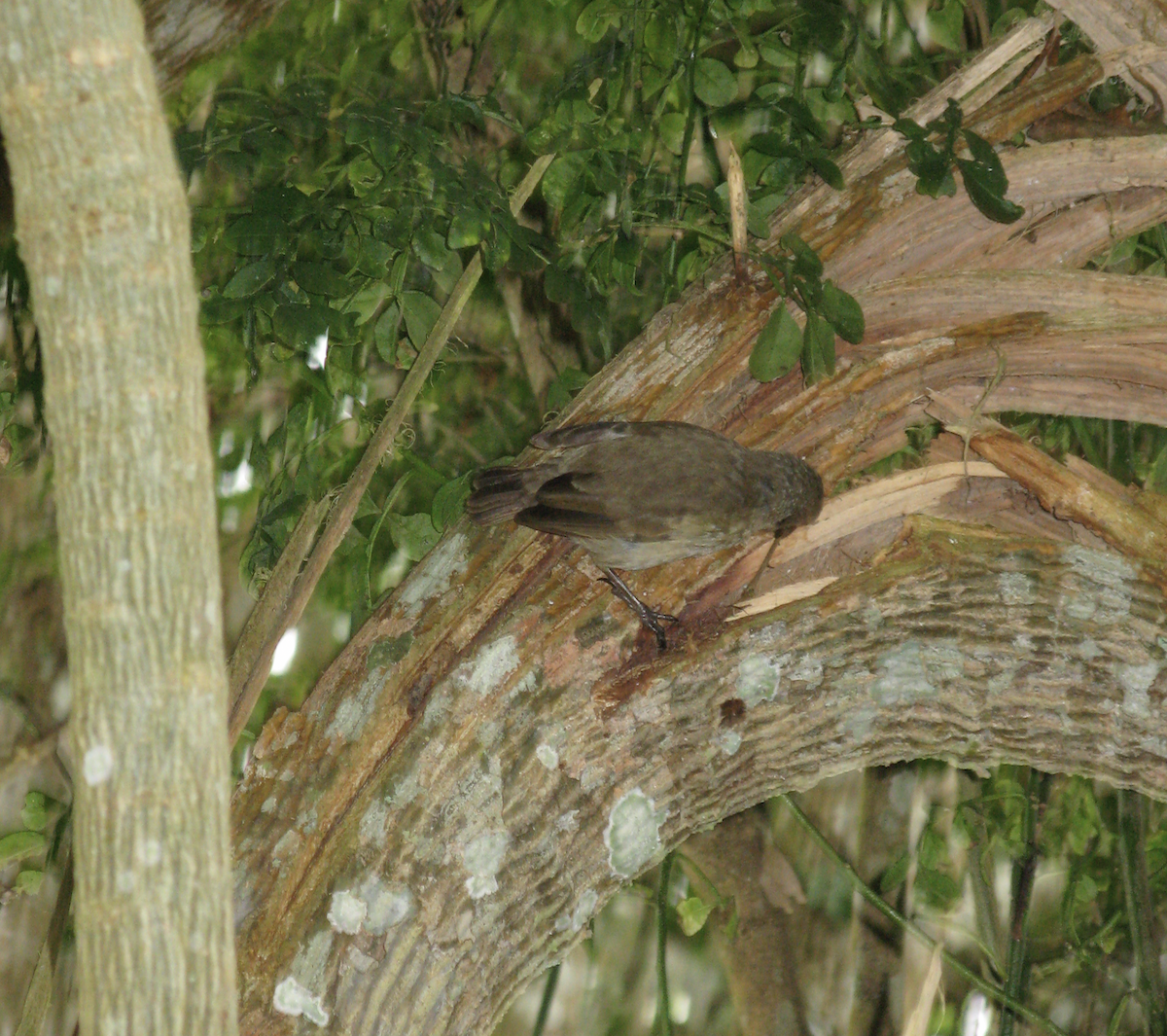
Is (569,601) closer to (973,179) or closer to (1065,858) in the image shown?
(973,179)

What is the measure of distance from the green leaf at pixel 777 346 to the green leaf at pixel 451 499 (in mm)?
699

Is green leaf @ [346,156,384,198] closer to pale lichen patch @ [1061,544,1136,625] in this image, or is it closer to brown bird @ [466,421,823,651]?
brown bird @ [466,421,823,651]

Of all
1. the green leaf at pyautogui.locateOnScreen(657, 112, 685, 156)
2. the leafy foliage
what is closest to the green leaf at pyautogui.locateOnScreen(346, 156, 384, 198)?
the green leaf at pyautogui.locateOnScreen(657, 112, 685, 156)

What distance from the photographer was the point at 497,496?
251cm

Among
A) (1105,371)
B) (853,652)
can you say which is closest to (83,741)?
(853,652)

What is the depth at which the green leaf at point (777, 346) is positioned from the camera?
2375 millimetres

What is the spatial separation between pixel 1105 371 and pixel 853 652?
0.91 metres

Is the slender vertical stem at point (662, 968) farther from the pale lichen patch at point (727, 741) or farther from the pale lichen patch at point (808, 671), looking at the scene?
the pale lichen patch at point (808, 671)

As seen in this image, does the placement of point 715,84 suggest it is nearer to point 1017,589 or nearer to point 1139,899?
point 1017,589

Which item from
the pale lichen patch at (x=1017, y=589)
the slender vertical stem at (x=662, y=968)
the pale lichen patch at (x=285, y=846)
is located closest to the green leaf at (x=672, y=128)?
the pale lichen patch at (x=1017, y=589)

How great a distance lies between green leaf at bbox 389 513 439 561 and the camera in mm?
2744

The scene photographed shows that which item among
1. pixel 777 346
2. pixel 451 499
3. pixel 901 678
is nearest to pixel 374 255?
pixel 451 499

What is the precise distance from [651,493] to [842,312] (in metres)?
0.61

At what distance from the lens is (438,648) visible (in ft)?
7.47
